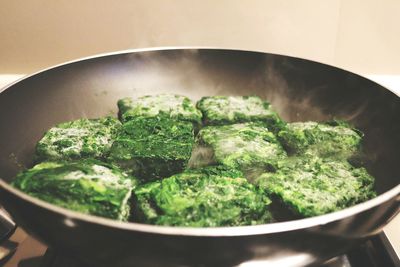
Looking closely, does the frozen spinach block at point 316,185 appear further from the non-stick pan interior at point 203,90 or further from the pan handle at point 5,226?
the pan handle at point 5,226

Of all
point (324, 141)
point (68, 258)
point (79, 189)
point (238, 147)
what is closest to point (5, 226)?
point (68, 258)

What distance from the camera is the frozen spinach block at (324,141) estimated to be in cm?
159

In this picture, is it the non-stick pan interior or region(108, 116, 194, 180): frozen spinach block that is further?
the non-stick pan interior

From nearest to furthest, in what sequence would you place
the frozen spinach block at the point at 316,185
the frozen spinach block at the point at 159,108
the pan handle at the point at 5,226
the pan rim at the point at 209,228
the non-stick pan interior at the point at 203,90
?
the pan rim at the point at 209,228
the frozen spinach block at the point at 316,185
the pan handle at the point at 5,226
the non-stick pan interior at the point at 203,90
the frozen spinach block at the point at 159,108

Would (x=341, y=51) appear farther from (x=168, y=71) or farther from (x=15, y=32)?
(x=15, y=32)

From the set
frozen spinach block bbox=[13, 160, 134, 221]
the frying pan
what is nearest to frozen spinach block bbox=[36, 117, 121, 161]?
the frying pan

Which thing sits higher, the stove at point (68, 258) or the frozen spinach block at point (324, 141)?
the frozen spinach block at point (324, 141)

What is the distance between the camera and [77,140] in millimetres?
1529

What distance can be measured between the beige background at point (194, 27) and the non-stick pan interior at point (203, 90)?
20 centimetres

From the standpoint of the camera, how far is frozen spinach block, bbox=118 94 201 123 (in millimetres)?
1743

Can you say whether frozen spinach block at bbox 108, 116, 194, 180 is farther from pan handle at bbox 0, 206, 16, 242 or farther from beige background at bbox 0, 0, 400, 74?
beige background at bbox 0, 0, 400, 74

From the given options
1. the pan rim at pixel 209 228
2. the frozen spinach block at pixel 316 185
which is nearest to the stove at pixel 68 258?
the frozen spinach block at pixel 316 185

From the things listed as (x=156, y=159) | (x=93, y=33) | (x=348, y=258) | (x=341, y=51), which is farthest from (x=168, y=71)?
(x=348, y=258)

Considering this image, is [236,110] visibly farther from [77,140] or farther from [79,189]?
[79,189]
